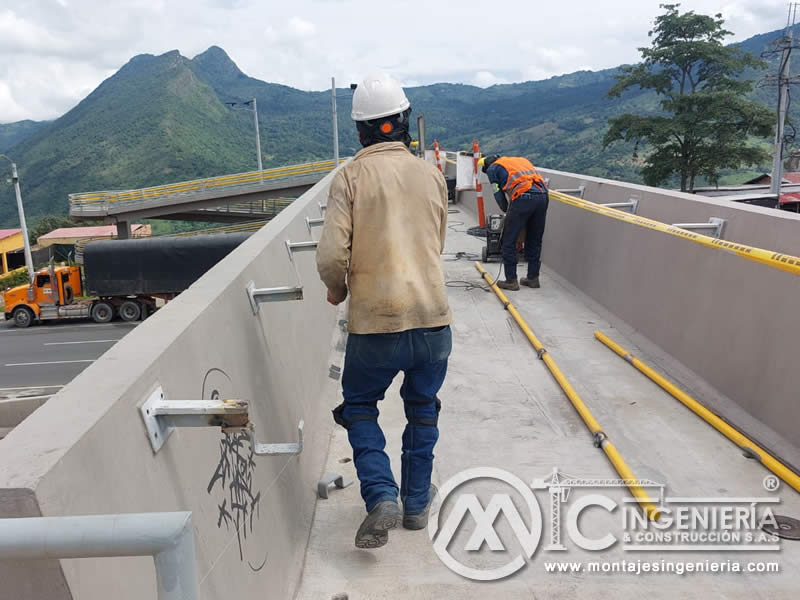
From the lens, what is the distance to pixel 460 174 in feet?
38.9

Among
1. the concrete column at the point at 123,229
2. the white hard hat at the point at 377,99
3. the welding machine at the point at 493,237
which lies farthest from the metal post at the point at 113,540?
the concrete column at the point at 123,229

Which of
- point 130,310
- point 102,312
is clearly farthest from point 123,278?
point 102,312

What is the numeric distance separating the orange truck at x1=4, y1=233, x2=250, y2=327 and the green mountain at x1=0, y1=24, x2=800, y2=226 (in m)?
65.2

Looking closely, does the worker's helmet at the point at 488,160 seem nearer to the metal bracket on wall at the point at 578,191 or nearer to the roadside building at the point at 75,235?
the metal bracket on wall at the point at 578,191

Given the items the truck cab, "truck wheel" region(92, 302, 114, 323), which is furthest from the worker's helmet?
the truck cab

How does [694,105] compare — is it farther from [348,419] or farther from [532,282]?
[348,419]

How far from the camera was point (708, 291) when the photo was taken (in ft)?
14.9

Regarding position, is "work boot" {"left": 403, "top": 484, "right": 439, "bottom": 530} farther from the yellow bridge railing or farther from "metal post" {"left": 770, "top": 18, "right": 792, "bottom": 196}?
the yellow bridge railing

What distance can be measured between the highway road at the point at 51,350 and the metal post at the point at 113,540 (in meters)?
20.7

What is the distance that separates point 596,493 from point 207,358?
2.14 meters

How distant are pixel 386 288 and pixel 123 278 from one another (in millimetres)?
24408

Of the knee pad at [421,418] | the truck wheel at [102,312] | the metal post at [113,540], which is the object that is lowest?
the truck wheel at [102,312]

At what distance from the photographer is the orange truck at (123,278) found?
77.9 ft

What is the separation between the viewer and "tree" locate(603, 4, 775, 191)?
36312mm
